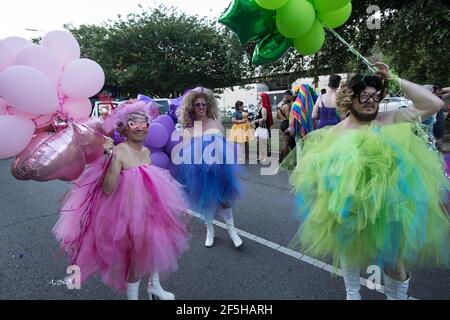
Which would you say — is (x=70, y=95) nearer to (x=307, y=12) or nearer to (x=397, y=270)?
(x=307, y=12)

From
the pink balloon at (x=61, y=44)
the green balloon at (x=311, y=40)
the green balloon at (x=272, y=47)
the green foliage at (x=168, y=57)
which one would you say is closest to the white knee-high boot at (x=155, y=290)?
the pink balloon at (x=61, y=44)

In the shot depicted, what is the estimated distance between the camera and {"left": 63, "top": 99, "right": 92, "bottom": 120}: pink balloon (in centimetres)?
257

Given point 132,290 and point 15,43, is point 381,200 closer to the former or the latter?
point 132,290

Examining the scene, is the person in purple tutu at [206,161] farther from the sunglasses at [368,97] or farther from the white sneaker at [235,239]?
the sunglasses at [368,97]

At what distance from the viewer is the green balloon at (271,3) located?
2766 mm

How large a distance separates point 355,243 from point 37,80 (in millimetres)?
2291

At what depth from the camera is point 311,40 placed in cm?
327

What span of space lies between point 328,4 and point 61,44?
7.32ft

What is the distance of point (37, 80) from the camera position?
2225 millimetres

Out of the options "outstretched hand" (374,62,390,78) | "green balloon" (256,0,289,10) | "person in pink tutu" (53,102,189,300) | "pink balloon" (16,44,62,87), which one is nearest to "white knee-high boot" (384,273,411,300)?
"outstretched hand" (374,62,390,78)

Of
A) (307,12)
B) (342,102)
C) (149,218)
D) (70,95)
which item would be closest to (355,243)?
(342,102)

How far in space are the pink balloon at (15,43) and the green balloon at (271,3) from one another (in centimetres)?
180

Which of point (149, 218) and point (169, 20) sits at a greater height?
point (169, 20)

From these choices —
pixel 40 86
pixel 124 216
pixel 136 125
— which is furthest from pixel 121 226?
pixel 40 86
